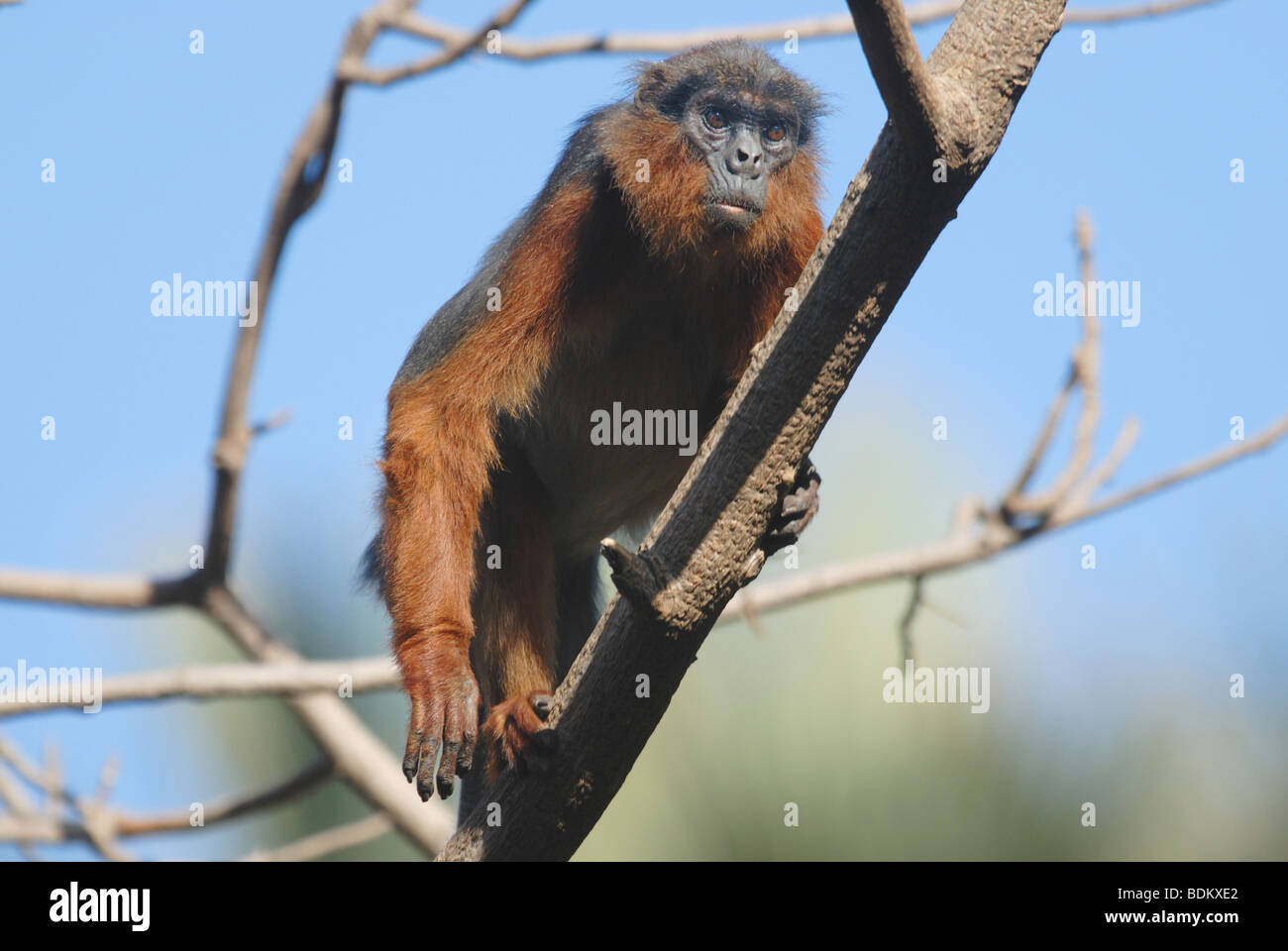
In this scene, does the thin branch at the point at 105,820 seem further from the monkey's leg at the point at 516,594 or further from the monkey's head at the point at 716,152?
the monkey's head at the point at 716,152

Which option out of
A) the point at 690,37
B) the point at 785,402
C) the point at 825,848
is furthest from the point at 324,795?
the point at 785,402

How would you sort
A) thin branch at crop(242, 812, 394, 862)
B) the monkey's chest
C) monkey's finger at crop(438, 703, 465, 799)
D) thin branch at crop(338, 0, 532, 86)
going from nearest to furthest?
monkey's finger at crop(438, 703, 465, 799)
the monkey's chest
thin branch at crop(338, 0, 532, 86)
thin branch at crop(242, 812, 394, 862)

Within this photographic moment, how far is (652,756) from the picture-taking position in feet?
36.9

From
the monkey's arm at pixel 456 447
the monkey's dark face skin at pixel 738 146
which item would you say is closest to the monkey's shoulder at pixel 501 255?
the monkey's arm at pixel 456 447

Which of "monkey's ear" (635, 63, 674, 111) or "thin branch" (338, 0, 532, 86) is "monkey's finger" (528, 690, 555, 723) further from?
"thin branch" (338, 0, 532, 86)

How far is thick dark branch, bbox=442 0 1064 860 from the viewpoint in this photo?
15.1 feet

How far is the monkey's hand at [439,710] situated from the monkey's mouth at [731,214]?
7.96 ft

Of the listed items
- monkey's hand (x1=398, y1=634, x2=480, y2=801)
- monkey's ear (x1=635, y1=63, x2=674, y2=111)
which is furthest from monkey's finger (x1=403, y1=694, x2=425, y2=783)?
monkey's ear (x1=635, y1=63, x2=674, y2=111)

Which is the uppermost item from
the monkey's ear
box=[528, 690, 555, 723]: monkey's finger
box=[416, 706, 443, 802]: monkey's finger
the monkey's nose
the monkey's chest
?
the monkey's ear

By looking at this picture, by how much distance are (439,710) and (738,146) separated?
3.19 m

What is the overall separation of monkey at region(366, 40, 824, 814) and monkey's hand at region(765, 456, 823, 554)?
0.05 m

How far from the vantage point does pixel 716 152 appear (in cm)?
669

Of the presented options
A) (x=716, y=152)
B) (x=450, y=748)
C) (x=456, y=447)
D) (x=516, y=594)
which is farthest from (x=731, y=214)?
(x=450, y=748)
